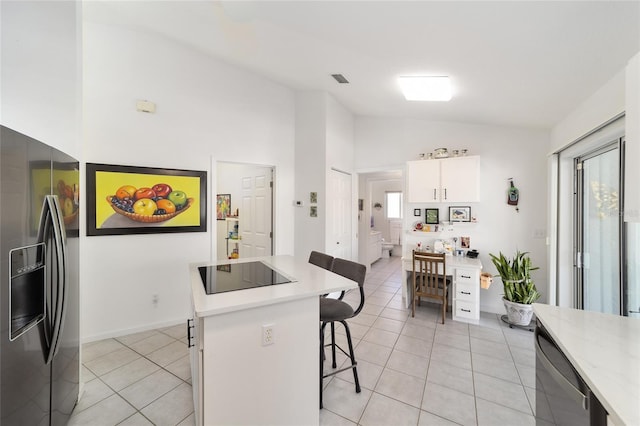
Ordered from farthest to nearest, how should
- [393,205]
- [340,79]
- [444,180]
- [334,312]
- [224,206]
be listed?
A: 1. [393,205]
2. [224,206]
3. [444,180]
4. [340,79]
5. [334,312]

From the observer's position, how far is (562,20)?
1.44 metres

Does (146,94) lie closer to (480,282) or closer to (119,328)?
(119,328)

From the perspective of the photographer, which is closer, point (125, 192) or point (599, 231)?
point (599, 231)

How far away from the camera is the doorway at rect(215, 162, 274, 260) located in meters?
4.20

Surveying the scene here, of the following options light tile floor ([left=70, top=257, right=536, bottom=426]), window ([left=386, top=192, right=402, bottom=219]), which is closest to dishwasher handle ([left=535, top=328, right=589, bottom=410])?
light tile floor ([left=70, top=257, right=536, bottom=426])

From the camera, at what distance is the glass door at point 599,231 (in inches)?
85.9

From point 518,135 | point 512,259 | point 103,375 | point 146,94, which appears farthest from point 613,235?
point 146,94

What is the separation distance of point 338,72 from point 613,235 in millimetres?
3051

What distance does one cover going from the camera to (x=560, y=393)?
111 centimetres

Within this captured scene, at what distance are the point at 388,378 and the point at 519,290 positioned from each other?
2087 mm

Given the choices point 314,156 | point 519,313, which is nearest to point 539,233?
point 519,313

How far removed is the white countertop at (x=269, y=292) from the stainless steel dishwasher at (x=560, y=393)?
1.00m

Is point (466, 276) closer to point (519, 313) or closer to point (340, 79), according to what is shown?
point (519, 313)

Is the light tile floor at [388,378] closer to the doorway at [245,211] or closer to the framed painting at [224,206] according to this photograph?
the doorway at [245,211]
